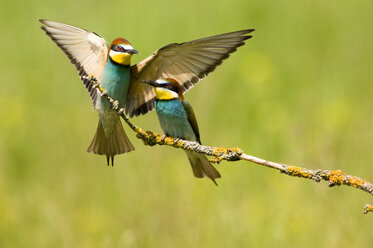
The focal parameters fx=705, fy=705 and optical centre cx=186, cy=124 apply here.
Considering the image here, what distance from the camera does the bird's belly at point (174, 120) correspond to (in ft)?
10.1

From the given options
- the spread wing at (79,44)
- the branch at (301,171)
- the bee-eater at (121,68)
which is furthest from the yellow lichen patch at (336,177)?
the spread wing at (79,44)

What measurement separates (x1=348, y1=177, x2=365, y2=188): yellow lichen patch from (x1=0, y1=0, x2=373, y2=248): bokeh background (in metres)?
1.55

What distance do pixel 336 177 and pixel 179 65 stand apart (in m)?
1.29

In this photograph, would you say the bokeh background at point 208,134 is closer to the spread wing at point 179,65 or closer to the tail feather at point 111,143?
the tail feather at point 111,143

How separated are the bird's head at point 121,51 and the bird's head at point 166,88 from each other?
16 cm

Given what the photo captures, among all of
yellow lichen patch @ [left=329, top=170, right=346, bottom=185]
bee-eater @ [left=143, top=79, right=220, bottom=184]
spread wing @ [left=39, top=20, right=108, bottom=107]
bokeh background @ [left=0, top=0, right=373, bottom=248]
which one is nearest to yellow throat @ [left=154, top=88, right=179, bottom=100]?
bee-eater @ [left=143, top=79, right=220, bottom=184]

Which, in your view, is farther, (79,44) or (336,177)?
(79,44)

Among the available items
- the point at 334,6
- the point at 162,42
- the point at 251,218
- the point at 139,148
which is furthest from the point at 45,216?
the point at 334,6

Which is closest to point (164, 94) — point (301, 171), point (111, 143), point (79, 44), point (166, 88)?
point (166, 88)

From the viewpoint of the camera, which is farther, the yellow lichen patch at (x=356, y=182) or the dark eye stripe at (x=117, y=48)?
the dark eye stripe at (x=117, y=48)

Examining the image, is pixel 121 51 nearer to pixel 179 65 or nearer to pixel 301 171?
pixel 179 65

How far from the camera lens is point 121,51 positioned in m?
3.05

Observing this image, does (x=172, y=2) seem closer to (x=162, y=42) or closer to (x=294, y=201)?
(x=162, y=42)

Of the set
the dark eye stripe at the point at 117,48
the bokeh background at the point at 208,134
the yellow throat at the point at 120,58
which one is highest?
the dark eye stripe at the point at 117,48
